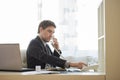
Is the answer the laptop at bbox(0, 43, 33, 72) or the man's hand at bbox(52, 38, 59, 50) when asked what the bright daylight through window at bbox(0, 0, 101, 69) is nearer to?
the man's hand at bbox(52, 38, 59, 50)

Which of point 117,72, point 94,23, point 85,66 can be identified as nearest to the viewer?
point 117,72

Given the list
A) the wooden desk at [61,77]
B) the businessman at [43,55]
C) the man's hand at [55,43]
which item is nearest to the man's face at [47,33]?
the businessman at [43,55]

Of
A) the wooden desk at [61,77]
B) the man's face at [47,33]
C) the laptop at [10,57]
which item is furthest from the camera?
the man's face at [47,33]

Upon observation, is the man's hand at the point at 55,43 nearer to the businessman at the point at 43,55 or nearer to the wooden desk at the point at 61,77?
the businessman at the point at 43,55

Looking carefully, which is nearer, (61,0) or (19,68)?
(19,68)

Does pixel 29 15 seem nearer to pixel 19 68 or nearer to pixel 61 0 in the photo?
pixel 61 0

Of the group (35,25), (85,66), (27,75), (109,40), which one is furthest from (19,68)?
(35,25)

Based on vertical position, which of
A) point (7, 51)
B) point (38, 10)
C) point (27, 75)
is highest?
point (38, 10)

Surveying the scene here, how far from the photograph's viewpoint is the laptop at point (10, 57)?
1772mm

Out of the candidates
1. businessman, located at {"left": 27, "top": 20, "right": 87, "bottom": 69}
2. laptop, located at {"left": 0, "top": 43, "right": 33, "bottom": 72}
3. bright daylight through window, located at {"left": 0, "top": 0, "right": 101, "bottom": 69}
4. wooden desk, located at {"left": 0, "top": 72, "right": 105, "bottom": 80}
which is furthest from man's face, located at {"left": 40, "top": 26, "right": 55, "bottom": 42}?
bright daylight through window, located at {"left": 0, "top": 0, "right": 101, "bottom": 69}

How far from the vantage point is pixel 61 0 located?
3271 millimetres

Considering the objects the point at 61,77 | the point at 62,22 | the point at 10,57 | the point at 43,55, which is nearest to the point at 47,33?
the point at 43,55

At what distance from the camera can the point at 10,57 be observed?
1795 mm

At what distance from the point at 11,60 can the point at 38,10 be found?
1.61 meters
